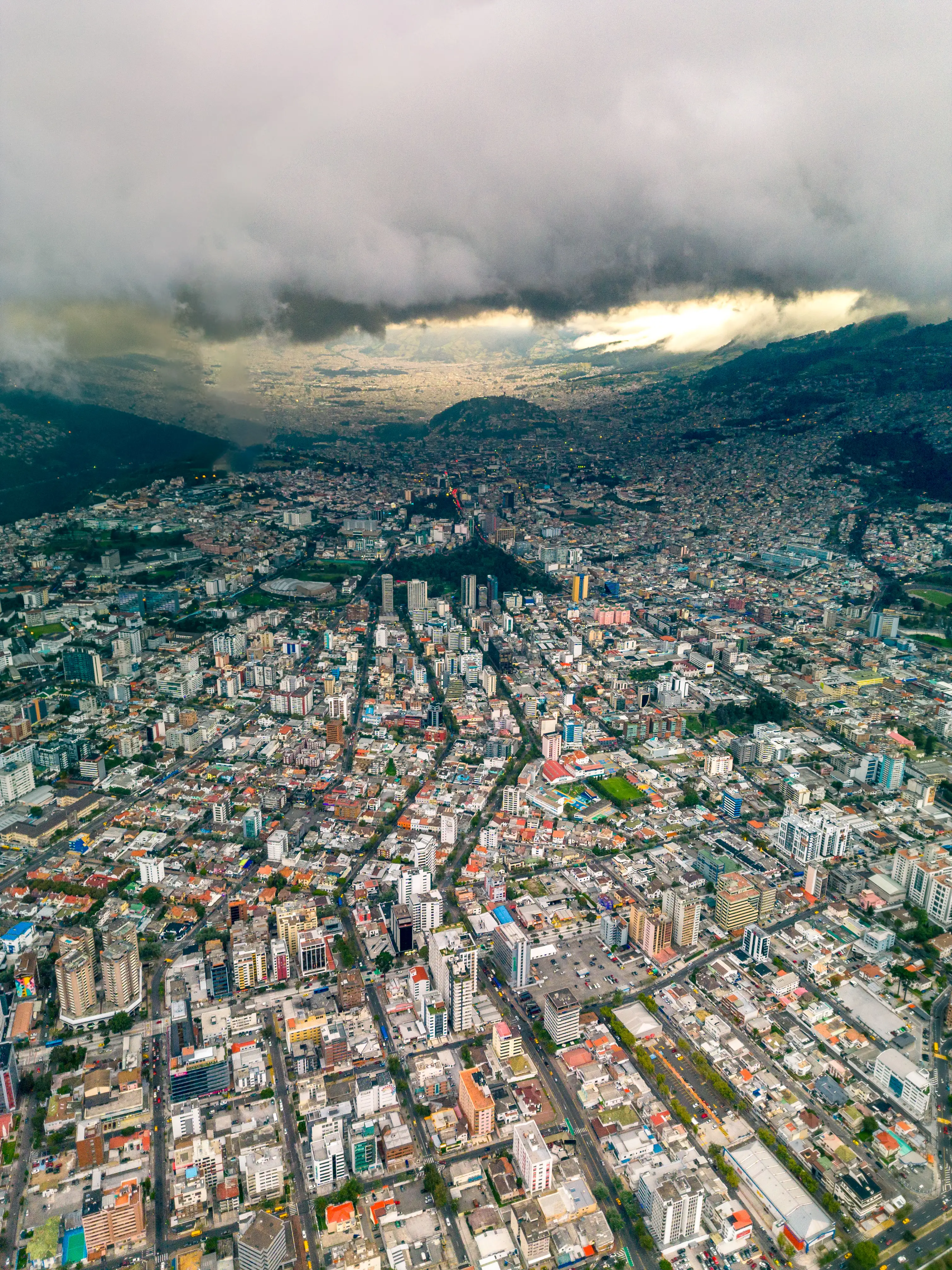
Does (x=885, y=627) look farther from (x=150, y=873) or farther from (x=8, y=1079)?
(x=8, y=1079)

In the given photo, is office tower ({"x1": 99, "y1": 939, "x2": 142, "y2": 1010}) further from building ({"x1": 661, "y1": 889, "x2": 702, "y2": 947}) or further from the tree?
the tree

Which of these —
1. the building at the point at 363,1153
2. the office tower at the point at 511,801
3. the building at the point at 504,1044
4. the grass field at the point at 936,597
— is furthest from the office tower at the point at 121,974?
the grass field at the point at 936,597

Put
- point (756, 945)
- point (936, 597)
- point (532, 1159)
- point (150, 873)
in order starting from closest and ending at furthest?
point (532, 1159), point (756, 945), point (150, 873), point (936, 597)

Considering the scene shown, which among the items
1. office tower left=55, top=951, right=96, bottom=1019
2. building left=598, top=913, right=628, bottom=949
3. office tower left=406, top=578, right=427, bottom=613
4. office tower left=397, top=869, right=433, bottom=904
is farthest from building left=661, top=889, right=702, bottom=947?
office tower left=406, top=578, right=427, bottom=613

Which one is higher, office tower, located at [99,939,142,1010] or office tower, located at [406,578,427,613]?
office tower, located at [406,578,427,613]

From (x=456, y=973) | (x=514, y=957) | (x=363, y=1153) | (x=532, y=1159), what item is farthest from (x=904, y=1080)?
(x=363, y=1153)

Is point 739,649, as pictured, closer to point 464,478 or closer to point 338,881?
point 338,881
